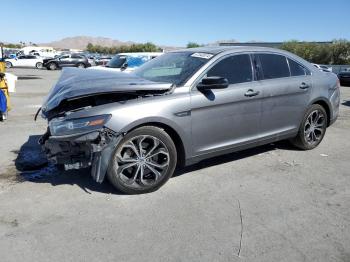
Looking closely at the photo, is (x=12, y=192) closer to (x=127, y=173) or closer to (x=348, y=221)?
(x=127, y=173)

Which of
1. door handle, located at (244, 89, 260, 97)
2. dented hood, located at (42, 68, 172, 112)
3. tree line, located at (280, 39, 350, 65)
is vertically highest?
tree line, located at (280, 39, 350, 65)

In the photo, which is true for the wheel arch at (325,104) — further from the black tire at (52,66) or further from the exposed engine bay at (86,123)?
the black tire at (52,66)

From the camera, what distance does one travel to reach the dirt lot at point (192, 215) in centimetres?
310

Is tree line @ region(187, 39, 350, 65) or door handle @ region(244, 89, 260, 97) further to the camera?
tree line @ region(187, 39, 350, 65)

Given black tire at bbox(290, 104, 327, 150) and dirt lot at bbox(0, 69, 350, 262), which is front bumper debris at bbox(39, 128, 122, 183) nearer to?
dirt lot at bbox(0, 69, 350, 262)

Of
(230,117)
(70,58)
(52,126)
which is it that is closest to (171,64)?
(230,117)

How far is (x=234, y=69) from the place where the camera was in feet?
16.1

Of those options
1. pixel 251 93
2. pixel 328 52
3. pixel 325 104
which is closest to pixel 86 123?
pixel 251 93

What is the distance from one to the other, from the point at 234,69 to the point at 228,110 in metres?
0.62

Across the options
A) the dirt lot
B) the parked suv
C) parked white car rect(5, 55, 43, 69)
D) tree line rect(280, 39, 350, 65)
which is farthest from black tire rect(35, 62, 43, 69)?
the dirt lot

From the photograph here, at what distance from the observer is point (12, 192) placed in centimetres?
424

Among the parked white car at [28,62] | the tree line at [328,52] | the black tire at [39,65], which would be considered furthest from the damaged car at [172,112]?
the tree line at [328,52]

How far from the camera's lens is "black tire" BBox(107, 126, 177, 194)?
13.2 feet

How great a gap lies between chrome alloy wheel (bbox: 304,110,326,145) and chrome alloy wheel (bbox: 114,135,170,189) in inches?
107
